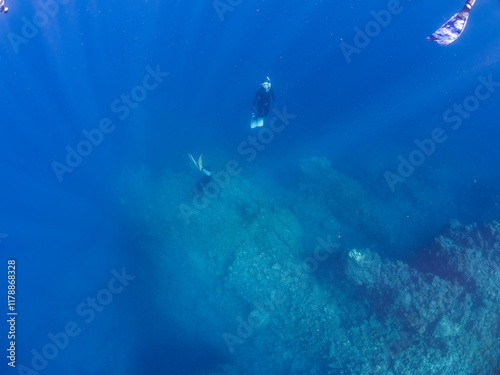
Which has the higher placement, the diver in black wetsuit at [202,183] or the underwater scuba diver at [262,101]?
the underwater scuba diver at [262,101]

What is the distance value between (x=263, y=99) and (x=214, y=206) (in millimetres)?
4348

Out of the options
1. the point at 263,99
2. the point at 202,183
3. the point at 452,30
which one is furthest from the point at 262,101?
the point at 452,30

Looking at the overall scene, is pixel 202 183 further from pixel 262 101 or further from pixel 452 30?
pixel 452 30

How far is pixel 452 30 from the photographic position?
321 centimetres

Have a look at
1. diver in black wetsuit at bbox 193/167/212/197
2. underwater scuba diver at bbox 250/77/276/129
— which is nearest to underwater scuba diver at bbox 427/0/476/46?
underwater scuba diver at bbox 250/77/276/129

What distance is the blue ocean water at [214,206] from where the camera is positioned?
8438mm

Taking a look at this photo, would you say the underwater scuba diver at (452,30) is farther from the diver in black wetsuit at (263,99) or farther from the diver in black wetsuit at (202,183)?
the diver in black wetsuit at (202,183)

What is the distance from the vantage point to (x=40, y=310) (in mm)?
11859

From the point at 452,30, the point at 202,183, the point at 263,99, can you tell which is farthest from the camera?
the point at 202,183

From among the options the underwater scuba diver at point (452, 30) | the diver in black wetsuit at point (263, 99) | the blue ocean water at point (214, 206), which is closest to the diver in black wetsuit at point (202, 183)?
the blue ocean water at point (214, 206)

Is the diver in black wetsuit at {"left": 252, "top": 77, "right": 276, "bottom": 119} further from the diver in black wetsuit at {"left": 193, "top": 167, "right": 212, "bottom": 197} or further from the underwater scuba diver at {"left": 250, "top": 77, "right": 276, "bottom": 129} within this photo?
the diver in black wetsuit at {"left": 193, "top": 167, "right": 212, "bottom": 197}

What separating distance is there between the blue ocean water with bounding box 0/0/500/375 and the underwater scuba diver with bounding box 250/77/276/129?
2677 millimetres

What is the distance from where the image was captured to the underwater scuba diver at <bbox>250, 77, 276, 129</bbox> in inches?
357

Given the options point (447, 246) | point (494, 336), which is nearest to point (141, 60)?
point (447, 246)
